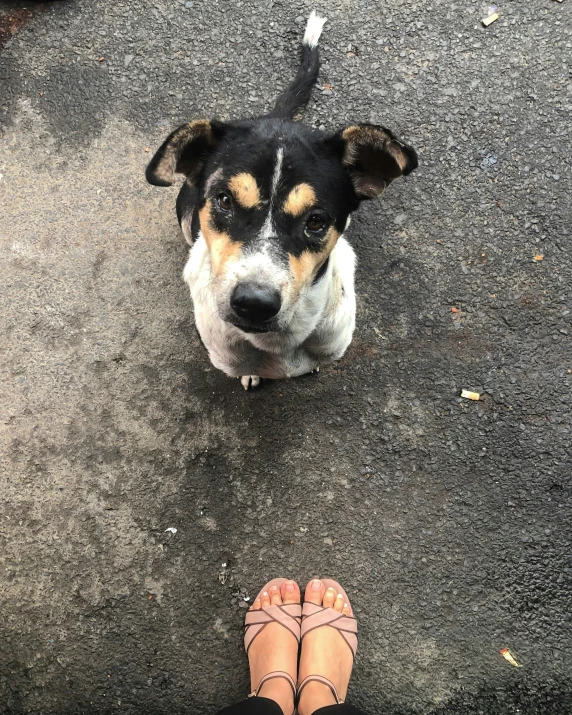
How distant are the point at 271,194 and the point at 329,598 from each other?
7.70 ft

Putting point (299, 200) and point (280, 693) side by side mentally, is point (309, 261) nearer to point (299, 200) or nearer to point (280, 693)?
point (299, 200)

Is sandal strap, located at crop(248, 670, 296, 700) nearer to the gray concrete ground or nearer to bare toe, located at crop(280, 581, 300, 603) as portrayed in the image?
the gray concrete ground

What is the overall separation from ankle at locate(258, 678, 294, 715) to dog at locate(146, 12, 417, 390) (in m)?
1.92

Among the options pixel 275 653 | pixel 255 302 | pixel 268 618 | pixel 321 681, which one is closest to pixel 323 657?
pixel 321 681

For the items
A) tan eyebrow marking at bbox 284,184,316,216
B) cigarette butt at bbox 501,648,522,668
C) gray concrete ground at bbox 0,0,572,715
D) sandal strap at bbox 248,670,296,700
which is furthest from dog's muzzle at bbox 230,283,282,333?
cigarette butt at bbox 501,648,522,668

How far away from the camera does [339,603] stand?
10.5 ft

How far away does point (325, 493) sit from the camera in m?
3.42

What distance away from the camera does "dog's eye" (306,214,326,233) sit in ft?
7.76

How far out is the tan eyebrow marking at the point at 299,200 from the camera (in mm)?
2289

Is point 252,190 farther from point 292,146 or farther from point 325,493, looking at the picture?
point 325,493

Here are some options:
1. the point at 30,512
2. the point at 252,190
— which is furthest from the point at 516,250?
the point at 30,512

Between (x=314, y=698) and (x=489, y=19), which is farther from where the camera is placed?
(x=489, y=19)

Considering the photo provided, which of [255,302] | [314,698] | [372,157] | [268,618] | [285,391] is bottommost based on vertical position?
[314,698]

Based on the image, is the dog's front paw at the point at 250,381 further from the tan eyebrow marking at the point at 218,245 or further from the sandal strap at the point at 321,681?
the sandal strap at the point at 321,681
